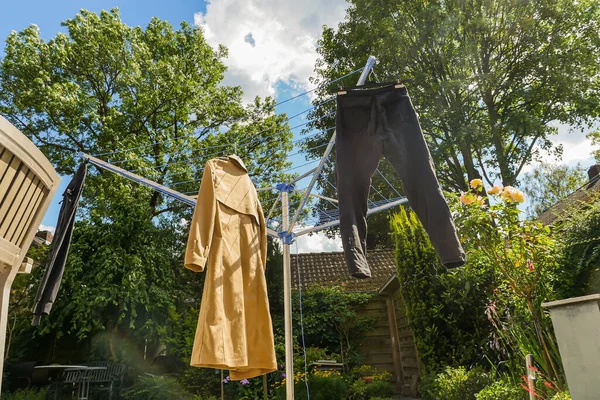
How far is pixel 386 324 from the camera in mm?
8688

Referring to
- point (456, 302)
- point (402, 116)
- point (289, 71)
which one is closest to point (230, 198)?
point (402, 116)

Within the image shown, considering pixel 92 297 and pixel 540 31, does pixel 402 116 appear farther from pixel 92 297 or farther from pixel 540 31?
pixel 540 31

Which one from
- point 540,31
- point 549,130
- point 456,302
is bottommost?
point 456,302

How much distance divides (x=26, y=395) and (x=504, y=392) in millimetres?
6721

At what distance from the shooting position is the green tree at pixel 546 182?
66.1 ft

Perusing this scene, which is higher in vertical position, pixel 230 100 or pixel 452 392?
pixel 230 100

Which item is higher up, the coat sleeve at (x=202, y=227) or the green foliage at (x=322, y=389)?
the coat sleeve at (x=202, y=227)

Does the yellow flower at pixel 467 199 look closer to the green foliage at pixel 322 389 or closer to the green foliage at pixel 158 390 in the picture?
the green foliage at pixel 322 389

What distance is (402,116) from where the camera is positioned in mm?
2641

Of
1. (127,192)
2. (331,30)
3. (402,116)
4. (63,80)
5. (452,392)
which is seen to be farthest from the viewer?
(331,30)

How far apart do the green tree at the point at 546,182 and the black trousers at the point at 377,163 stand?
1989cm

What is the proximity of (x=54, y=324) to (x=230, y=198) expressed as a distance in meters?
6.43

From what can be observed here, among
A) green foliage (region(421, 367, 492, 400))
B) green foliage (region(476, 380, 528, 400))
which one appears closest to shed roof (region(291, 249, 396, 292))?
green foliage (region(421, 367, 492, 400))

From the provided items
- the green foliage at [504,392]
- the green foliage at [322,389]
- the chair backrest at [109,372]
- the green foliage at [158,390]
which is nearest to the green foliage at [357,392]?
the green foliage at [322,389]
